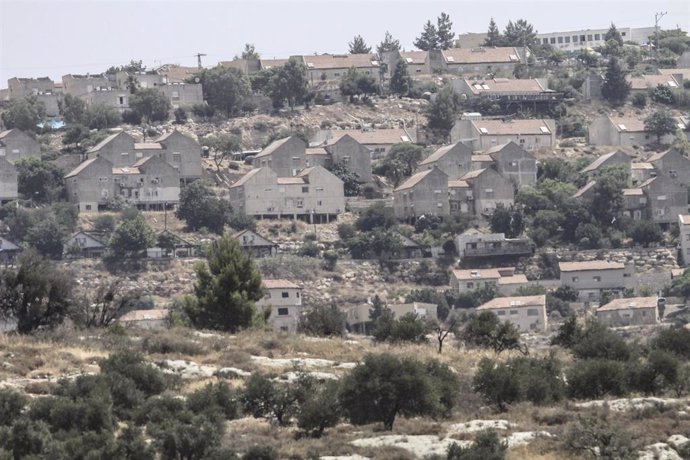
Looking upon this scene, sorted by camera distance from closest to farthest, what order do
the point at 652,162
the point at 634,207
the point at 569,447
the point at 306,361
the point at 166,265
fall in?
the point at 569,447 < the point at 306,361 < the point at 166,265 < the point at 634,207 < the point at 652,162

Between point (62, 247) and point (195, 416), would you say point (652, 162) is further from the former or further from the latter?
point (195, 416)

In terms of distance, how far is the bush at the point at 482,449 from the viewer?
143 feet

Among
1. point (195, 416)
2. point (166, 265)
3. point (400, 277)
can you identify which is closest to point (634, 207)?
→ point (400, 277)

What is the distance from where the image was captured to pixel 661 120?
15038 centimetres

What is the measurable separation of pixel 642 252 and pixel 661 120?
2659 cm

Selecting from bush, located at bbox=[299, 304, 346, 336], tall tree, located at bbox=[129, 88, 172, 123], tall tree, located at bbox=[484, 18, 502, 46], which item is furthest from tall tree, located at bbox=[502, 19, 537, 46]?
bush, located at bbox=[299, 304, 346, 336]

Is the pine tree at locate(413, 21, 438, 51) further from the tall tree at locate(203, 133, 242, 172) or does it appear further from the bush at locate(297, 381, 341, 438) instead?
the bush at locate(297, 381, 341, 438)

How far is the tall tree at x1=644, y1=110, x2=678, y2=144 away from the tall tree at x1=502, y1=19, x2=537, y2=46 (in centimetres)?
3375

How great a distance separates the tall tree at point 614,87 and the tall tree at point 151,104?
30.5 metres

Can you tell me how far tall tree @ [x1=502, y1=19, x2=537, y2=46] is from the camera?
7338 inches

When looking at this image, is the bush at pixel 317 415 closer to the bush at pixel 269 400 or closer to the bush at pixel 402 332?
the bush at pixel 269 400

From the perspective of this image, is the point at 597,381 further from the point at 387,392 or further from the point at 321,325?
the point at 321,325

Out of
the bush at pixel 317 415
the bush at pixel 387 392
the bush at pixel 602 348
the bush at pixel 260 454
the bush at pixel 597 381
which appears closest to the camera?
the bush at pixel 260 454

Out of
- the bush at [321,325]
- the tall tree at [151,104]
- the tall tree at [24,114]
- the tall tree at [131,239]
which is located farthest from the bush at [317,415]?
the tall tree at [151,104]
